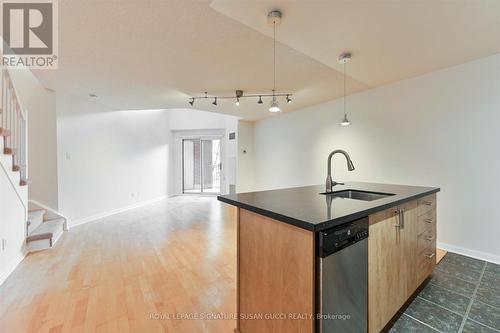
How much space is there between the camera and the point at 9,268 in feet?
7.95

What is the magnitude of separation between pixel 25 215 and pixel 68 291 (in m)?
1.70

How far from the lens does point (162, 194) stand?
7.06 metres

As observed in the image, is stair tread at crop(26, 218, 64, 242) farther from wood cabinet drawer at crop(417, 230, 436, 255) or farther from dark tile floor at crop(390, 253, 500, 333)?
wood cabinet drawer at crop(417, 230, 436, 255)

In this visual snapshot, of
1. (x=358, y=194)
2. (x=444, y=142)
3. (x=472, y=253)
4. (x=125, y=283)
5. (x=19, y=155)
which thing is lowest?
(x=125, y=283)

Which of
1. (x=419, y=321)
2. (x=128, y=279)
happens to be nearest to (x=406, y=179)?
(x=419, y=321)

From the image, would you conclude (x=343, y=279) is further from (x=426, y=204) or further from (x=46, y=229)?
(x=46, y=229)

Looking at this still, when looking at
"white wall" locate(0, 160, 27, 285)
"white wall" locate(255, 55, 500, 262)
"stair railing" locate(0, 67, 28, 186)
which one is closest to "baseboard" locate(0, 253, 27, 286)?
"white wall" locate(0, 160, 27, 285)

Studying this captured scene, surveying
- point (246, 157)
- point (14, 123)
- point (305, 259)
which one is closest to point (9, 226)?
point (14, 123)

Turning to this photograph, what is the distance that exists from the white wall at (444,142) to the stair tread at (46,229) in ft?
15.8

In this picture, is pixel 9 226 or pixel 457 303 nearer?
pixel 457 303

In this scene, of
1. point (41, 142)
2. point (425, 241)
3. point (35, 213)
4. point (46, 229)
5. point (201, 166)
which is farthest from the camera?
point (201, 166)

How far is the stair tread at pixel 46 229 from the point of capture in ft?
9.92

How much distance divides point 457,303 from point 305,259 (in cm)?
180

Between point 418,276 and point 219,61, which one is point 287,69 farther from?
point 418,276
